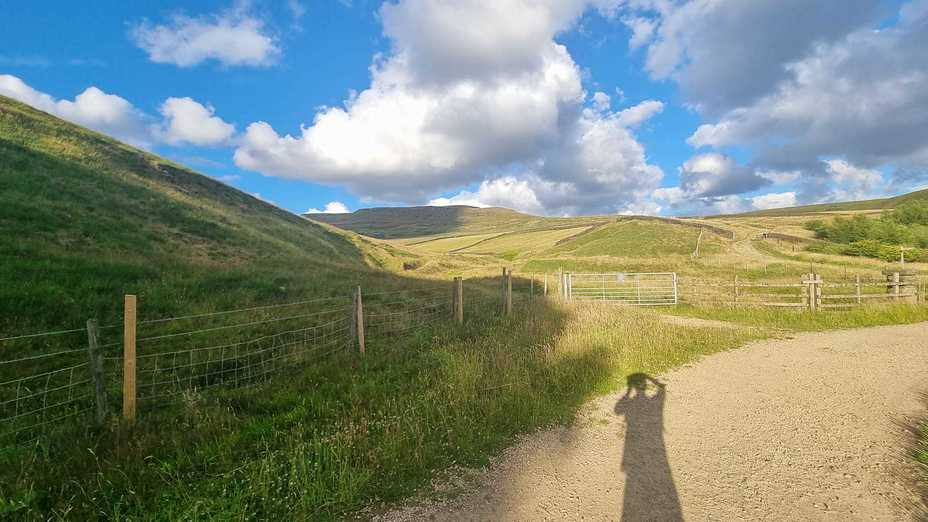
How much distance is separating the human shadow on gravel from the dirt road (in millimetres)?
17

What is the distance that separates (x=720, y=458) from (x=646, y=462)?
37.3 inches

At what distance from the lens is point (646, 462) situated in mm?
4797

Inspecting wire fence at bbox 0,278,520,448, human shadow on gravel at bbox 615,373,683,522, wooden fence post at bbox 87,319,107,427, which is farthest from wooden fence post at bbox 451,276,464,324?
wooden fence post at bbox 87,319,107,427

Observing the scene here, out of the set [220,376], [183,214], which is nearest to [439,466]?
[220,376]

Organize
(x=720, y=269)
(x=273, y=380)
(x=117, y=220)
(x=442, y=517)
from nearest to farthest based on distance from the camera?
(x=442, y=517) → (x=273, y=380) → (x=117, y=220) → (x=720, y=269)

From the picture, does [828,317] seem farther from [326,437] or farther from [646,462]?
[326,437]

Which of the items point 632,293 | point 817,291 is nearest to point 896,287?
point 817,291

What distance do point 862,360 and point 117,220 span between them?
92.3 ft

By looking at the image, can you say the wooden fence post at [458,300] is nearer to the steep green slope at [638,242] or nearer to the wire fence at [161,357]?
the wire fence at [161,357]

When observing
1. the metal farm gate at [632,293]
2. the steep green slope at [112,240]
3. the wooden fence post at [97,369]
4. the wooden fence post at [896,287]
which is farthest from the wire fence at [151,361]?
the wooden fence post at [896,287]

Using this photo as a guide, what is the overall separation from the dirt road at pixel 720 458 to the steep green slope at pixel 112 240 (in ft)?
35.8

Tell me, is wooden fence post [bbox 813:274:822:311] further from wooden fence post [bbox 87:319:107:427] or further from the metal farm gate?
wooden fence post [bbox 87:319:107:427]

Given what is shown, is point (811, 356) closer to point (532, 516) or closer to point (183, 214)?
point (532, 516)

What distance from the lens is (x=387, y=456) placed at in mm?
4629
